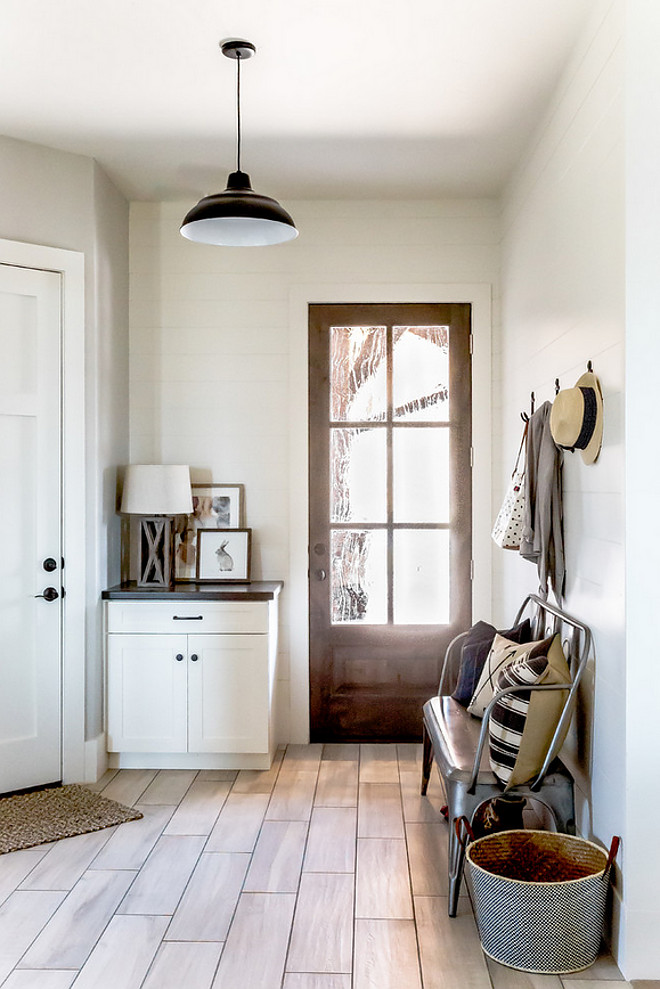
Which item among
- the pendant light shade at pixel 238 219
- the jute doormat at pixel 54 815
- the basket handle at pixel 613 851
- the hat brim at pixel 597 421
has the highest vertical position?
the pendant light shade at pixel 238 219

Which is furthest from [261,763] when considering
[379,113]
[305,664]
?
[379,113]

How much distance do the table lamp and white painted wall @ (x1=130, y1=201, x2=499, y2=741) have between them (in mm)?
338

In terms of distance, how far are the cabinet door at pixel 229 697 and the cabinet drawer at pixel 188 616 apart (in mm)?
76

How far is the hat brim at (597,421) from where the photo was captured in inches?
100

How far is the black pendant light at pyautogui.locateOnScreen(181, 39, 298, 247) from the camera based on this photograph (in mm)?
2953

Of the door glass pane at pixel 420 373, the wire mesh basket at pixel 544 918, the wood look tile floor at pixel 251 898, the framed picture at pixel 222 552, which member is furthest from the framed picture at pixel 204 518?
the wire mesh basket at pixel 544 918

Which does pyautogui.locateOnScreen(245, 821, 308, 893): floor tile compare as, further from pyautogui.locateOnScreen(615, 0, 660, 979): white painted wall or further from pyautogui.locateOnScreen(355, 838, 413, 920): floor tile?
pyautogui.locateOnScreen(615, 0, 660, 979): white painted wall

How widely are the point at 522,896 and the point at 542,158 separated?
260cm

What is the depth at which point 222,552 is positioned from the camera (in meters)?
4.45

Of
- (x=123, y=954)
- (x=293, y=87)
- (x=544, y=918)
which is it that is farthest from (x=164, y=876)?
(x=293, y=87)

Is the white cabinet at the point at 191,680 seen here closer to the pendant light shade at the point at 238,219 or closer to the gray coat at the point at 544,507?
the gray coat at the point at 544,507

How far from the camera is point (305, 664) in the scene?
450 centimetres

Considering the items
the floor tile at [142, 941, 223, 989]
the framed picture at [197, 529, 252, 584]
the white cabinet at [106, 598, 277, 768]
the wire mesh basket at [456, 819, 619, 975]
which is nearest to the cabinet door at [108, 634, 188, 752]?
the white cabinet at [106, 598, 277, 768]

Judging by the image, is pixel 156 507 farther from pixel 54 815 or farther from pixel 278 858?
pixel 278 858
